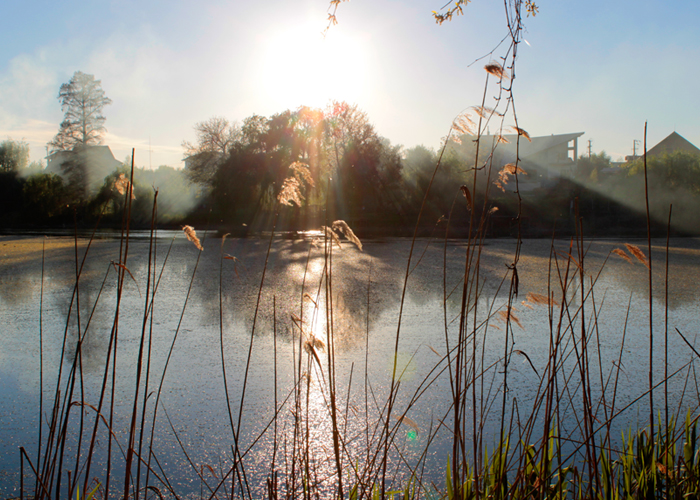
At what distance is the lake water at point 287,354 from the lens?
2145 mm

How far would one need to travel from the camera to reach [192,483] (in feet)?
6.34

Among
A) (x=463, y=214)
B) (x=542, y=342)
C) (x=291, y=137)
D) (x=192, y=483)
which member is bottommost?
(x=192, y=483)

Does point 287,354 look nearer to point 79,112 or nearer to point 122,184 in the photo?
point 122,184

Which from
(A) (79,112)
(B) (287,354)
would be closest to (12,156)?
(A) (79,112)

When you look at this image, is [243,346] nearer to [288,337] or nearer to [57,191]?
[288,337]

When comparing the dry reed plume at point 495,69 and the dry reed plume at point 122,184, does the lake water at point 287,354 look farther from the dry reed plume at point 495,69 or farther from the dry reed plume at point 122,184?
the dry reed plume at point 495,69

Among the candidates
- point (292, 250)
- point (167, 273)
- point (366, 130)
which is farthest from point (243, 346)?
point (366, 130)

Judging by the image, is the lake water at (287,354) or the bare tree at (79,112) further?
the bare tree at (79,112)

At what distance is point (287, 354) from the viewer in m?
3.50

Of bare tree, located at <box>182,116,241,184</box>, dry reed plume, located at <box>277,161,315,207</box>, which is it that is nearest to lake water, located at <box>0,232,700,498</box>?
dry reed plume, located at <box>277,161,315,207</box>

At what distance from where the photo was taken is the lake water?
2.14 metres

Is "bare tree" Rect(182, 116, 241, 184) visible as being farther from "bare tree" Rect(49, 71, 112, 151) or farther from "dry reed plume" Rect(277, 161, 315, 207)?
"dry reed plume" Rect(277, 161, 315, 207)

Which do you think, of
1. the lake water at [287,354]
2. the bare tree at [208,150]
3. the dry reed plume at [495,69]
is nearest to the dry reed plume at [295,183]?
the lake water at [287,354]

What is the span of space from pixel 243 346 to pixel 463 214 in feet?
64.7
